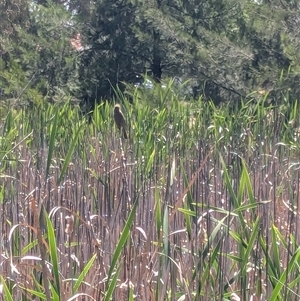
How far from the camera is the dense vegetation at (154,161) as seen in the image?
4.98 ft

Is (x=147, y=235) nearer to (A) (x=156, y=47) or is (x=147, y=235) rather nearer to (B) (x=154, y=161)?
(B) (x=154, y=161)

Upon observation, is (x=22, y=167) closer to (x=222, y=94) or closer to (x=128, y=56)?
(x=222, y=94)

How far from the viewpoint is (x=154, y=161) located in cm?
233

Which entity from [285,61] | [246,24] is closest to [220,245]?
[285,61]

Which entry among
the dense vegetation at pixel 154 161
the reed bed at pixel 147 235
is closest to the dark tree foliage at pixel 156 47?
the dense vegetation at pixel 154 161

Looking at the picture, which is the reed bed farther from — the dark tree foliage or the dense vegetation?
the dark tree foliage

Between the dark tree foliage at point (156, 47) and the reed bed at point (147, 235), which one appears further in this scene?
the dark tree foliage at point (156, 47)

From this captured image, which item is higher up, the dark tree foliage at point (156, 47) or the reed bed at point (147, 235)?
the reed bed at point (147, 235)

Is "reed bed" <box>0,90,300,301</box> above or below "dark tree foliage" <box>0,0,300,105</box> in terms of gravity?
above

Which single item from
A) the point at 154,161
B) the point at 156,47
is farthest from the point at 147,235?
the point at 156,47

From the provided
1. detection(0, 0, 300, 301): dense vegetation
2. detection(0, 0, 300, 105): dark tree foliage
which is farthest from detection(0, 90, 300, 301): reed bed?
detection(0, 0, 300, 105): dark tree foliage

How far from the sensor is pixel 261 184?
189 centimetres

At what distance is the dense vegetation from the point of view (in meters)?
1.52

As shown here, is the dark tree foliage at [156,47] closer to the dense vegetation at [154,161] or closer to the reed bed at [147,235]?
the dense vegetation at [154,161]
